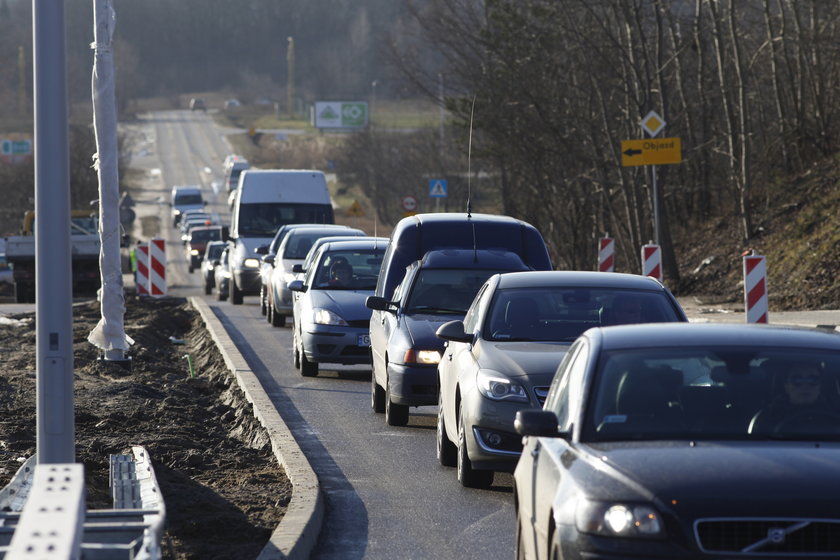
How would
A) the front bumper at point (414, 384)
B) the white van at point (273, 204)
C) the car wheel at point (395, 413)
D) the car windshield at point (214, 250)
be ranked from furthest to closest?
the car windshield at point (214, 250)
the white van at point (273, 204)
the car wheel at point (395, 413)
the front bumper at point (414, 384)

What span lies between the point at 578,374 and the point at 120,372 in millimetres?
11334

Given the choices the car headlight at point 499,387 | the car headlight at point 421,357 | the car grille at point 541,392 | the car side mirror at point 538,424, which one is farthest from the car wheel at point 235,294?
the car side mirror at point 538,424

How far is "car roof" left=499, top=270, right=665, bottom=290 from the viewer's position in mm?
10773

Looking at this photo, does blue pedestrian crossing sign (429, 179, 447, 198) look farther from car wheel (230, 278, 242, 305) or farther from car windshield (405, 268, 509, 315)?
car windshield (405, 268, 509, 315)

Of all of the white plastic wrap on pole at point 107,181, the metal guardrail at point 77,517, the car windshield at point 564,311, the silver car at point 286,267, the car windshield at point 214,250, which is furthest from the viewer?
the car windshield at point 214,250

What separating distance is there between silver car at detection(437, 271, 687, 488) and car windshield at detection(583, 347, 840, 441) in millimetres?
3169

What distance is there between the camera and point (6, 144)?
97.1m

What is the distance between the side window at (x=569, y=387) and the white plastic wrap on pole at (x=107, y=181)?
1004 centimetres

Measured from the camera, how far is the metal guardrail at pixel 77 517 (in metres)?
4.00

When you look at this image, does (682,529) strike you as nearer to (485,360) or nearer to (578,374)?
(578,374)

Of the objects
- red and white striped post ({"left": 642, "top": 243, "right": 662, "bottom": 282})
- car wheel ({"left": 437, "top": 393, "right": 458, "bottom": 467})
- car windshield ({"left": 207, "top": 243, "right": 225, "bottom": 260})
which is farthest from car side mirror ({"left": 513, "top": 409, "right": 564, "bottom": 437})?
car windshield ({"left": 207, "top": 243, "right": 225, "bottom": 260})

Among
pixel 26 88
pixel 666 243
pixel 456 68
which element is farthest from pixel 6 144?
pixel 666 243

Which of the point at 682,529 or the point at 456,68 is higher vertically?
the point at 456,68

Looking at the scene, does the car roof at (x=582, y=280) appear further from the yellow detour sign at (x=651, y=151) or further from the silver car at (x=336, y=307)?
the yellow detour sign at (x=651, y=151)
